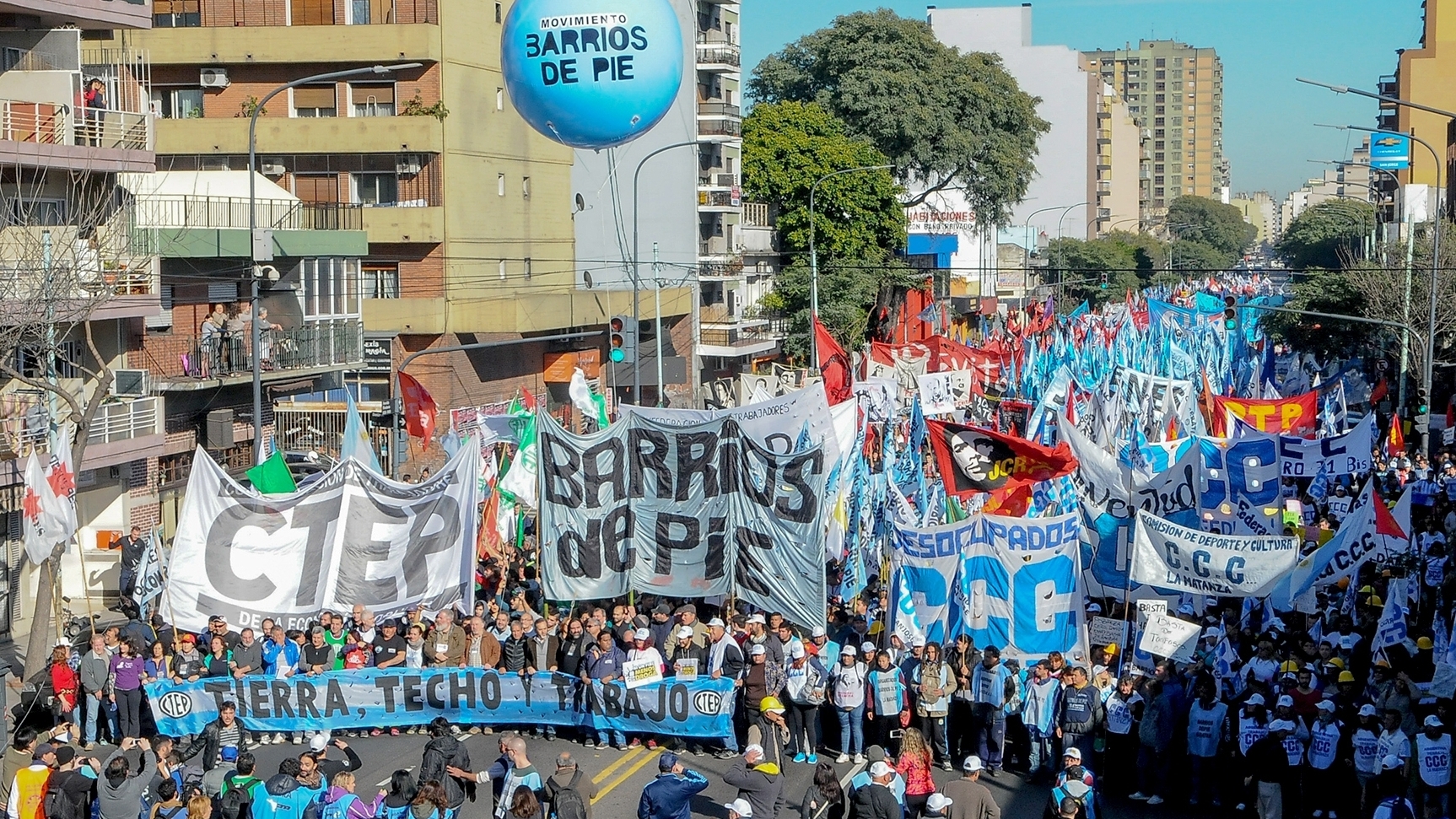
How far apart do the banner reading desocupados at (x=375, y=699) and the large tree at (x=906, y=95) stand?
52725 millimetres

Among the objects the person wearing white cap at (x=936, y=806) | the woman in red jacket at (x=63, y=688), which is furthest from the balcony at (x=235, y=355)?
the person wearing white cap at (x=936, y=806)

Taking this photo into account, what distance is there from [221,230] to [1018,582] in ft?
63.4

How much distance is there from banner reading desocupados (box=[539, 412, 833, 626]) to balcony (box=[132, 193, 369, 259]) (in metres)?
12.1

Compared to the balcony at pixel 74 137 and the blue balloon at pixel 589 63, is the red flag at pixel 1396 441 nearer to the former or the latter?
the blue balloon at pixel 589 63

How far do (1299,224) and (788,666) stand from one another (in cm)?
14559

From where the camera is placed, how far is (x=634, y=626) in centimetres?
1884

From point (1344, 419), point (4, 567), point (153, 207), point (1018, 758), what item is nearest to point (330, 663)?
point (1018, 758)

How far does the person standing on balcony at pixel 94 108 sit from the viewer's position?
26.9 meters

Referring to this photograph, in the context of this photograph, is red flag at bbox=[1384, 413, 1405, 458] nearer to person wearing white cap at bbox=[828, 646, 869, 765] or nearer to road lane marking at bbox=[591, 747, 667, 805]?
person wearing white cap at bbox=[828, 646, 869, 765]

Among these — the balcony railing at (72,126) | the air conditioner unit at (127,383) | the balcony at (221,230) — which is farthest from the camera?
the balcony at (221,230)

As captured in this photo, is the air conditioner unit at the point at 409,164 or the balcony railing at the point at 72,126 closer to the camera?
the balcony railing at the point at 72,126

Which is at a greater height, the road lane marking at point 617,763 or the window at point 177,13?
the window at point 177,13

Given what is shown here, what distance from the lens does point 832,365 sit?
40719 millimetres

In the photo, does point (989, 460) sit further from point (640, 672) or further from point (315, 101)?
Answer: point (315, 101)
